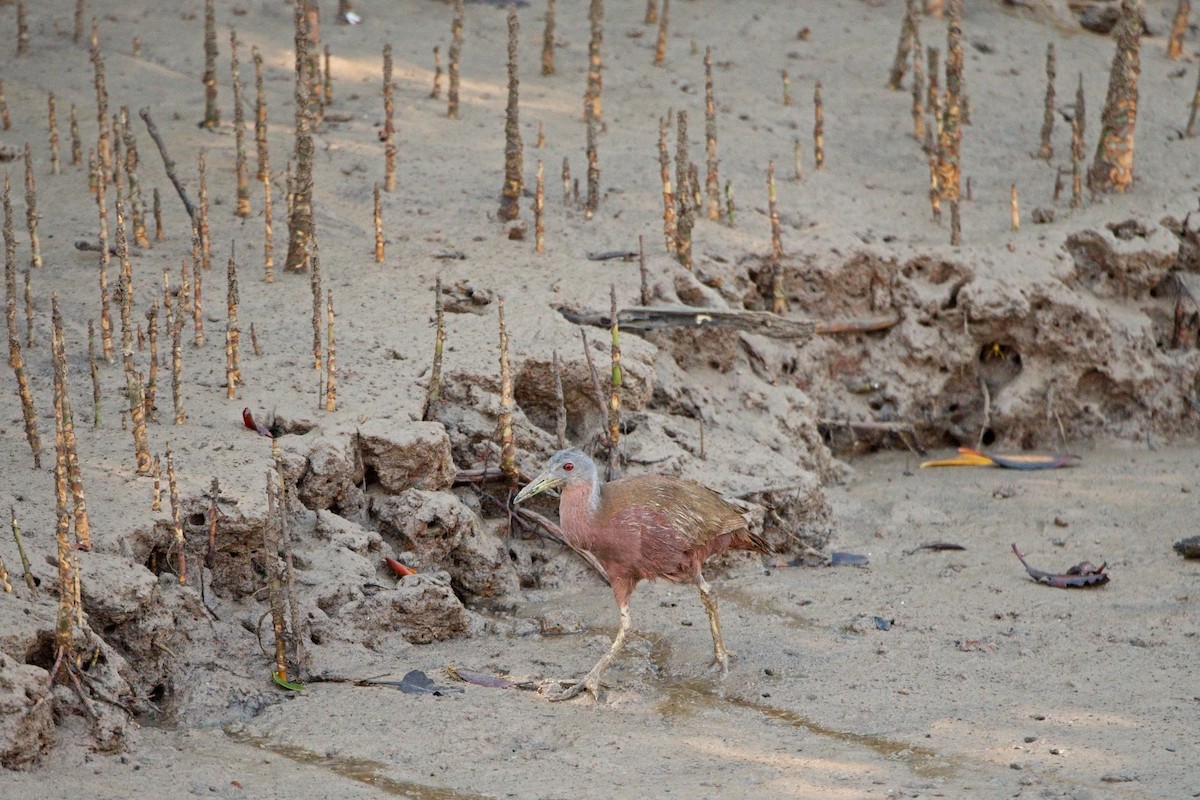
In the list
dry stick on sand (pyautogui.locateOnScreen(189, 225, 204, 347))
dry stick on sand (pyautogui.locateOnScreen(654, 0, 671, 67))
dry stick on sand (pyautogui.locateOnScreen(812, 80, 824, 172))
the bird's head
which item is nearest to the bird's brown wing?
the bird's head

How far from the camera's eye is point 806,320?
10539 millimetres

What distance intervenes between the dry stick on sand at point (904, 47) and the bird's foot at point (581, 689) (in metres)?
9.53

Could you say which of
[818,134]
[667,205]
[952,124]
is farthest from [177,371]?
[952,124]

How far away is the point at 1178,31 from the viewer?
1605cm

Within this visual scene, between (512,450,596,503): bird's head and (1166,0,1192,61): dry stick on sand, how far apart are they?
1187 centimetres

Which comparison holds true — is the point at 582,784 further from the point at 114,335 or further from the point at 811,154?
the point at 811,154

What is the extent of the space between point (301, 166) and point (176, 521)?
12.6 ft

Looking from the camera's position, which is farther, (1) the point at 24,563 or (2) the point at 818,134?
(2) the point at 818,134

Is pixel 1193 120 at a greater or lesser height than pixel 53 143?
greater

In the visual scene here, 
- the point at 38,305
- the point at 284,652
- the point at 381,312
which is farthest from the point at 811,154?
the point at 284,652

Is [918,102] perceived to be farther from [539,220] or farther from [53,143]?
[53,143]

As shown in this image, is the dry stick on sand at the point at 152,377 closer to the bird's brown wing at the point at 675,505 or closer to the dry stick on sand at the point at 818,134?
the bird's brown wing at the point at 675,505

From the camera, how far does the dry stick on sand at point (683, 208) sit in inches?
417

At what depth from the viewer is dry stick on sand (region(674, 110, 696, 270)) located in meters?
10.6
